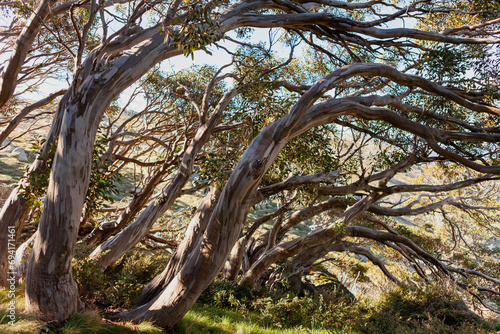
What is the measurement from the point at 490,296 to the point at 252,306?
737 centimetres

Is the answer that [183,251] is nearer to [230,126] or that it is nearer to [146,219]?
[146,219]

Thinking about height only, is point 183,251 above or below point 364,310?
above

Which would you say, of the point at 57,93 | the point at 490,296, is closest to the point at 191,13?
the point at 57,93

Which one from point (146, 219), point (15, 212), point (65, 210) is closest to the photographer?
point (65, 210)

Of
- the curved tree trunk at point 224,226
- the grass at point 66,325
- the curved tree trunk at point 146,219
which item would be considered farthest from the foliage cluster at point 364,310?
the grass at point 66,325

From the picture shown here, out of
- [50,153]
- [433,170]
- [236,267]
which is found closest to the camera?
[50,153]

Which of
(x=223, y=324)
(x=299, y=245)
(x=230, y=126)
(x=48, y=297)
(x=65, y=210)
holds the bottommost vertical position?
(x=223, y=324)

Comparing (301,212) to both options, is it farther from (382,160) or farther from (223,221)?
(223,221)

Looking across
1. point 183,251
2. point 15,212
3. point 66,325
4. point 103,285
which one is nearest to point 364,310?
point 183,251

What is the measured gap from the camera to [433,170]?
1545cm

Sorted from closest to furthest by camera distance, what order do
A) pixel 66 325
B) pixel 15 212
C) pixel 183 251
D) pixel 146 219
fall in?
pixel 66 325 → pixel 15 212 → pixel 183 251 → pixel 146 219

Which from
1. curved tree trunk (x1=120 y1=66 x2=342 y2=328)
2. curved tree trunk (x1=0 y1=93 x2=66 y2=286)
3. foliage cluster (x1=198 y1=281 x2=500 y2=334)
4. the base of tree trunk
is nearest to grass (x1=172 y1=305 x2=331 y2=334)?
foliage cluster (x1=198 y1=281 x2=500 y2=334)

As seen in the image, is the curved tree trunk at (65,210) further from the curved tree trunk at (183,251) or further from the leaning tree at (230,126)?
the curved tree trunk at (183,251)

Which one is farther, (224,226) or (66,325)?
(224,226)
